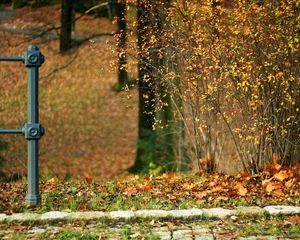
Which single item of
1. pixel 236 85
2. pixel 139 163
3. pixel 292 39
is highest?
pixel 292 39

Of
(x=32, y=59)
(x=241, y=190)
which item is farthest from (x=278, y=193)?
(x=32, y=59)

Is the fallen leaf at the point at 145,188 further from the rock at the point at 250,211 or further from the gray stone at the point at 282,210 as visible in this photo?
the gray stone at the point at 282,210

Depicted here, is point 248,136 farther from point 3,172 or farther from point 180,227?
point 3,172

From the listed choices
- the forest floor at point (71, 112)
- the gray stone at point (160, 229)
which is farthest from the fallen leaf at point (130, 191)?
the forest floor at point (71, 112)

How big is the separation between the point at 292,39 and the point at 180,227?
100.0 inches

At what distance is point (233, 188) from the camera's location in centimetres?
614

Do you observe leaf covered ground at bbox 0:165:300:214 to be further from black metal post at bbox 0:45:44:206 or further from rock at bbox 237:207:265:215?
rock at bbox 237:207:265:215

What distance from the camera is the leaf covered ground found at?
552cm

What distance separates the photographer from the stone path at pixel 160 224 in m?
4.62

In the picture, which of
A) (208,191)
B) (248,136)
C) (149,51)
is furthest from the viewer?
(149,51)

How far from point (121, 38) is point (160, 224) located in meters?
3.59

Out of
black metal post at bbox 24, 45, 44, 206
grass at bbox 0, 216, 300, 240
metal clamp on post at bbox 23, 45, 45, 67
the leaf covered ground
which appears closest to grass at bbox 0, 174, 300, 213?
the leaf covered ground

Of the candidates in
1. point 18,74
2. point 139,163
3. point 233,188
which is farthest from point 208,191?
point 18,74

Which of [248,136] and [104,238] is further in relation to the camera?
[248,136]
